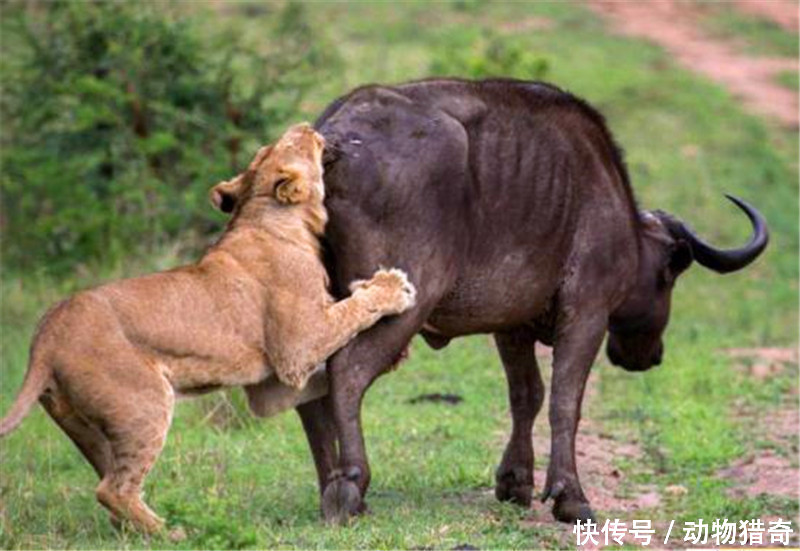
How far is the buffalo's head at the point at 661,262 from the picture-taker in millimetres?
8703

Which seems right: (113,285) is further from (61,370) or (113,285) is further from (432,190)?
(432,190)

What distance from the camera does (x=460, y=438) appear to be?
10086mm

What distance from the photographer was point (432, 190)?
771cm

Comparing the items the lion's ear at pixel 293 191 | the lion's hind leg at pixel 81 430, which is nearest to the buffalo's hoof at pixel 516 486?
the lion's ear at pixel 293 191

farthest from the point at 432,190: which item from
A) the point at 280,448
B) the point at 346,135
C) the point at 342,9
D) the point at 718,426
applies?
the point at 342,9

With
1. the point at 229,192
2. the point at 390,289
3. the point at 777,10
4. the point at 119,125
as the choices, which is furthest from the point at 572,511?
the point at 777,10

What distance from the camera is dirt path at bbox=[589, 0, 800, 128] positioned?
23156 mm

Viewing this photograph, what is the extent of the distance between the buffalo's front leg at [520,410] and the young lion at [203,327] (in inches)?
46.0

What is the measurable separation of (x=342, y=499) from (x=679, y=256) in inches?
85.6

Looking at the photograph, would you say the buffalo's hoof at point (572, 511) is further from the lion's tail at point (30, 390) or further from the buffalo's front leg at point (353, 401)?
the lion's tail at point (30, 390)

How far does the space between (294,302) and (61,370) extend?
93cm

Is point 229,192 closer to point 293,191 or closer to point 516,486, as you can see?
point 293,191

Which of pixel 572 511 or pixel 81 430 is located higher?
pixel 81 430

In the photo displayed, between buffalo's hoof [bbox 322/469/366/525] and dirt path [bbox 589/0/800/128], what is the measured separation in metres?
15.2
